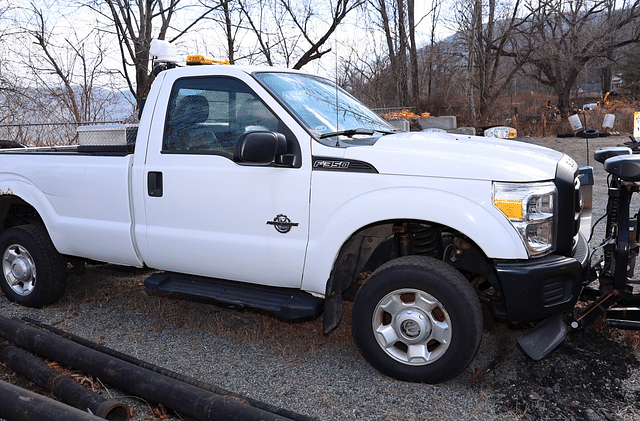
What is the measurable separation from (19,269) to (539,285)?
4.31 m

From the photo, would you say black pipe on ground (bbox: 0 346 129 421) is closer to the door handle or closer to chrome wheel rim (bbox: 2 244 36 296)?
chrome wheel rim (bbox: 2 244 36 296)

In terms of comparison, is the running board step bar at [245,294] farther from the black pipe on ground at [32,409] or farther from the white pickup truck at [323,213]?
the black pipe on ground at [32,409]

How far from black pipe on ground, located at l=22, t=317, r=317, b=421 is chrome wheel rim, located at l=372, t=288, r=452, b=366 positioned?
0.74 metres

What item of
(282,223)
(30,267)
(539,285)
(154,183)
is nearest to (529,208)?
(539,285)

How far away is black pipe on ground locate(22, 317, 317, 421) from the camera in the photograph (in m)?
3.14

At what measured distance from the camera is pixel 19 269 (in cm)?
507

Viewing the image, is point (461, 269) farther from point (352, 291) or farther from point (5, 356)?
point (5, 356)

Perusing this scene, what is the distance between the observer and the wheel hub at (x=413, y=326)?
342 cm

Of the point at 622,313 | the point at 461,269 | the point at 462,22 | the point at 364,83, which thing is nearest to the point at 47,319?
the point at 461,269

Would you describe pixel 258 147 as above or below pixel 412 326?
above

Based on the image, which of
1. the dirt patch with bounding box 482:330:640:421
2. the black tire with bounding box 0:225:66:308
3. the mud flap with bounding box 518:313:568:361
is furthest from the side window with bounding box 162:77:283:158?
the dirt patch with bounding box 482:330:640:421

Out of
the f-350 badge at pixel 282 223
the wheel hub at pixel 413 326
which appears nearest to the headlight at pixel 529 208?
the wheel hub at pixel 413 326

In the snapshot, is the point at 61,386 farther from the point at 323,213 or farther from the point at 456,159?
the point at 456,159

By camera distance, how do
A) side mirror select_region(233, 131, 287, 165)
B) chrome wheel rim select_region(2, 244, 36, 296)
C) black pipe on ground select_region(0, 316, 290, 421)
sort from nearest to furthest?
black pipe on ground select_region(0, 316, 290, 421) → side mirror select_region(233, 131, 287, 165) → chrome wheel rim select_region(2, 244, 36, 296)
